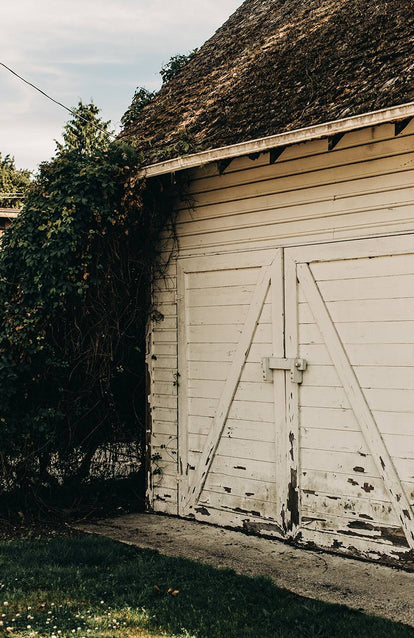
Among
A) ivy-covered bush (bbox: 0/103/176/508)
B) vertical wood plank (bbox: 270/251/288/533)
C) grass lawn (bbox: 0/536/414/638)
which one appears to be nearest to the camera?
grass lawn (bbox: 0/536/414/638)

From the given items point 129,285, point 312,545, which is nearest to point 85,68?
point 129,285

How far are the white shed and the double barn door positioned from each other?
0.01 m

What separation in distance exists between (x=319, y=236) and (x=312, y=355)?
1.01 meters

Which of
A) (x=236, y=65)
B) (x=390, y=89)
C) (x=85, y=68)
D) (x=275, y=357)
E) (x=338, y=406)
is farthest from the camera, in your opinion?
(x=85, y=68)

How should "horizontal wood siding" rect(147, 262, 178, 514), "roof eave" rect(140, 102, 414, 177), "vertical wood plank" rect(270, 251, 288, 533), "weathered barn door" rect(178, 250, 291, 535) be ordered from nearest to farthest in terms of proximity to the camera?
"roof eave" rect(140, 102, 414, 177) < "vertical wood plank" rect(270, 251, 288, 533) < "weathered barn door" rect(178, 250, 291, 535) < "horizontal wood siding" rect(147, 262, 178, 514)

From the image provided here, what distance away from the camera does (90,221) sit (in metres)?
6.71

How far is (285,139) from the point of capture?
5.54m

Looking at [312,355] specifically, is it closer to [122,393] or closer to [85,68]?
[122,393]

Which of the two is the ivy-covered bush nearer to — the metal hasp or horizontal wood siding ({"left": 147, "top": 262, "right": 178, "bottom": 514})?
horizontal wood siding ({"left": 147, "top": 262, "right": 178, "bottom": 514})

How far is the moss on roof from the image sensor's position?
559 cm

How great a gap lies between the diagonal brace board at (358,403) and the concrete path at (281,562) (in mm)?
462

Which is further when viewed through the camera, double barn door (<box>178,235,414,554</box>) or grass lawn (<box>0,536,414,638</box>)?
double barn door (<box>178,235,414,554</box>)

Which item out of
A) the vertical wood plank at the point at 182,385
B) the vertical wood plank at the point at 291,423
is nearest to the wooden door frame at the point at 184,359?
the vertical wood plank at the point at 182,385

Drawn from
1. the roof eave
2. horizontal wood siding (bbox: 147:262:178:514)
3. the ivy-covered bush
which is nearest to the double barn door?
horizontal wood siding (bbox: 147:262:178:514)
